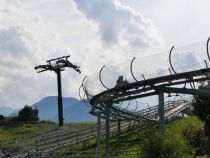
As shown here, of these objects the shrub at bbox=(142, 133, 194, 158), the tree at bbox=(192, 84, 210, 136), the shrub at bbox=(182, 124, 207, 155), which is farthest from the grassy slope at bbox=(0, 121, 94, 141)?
the shrub at bbox=(142, 133, 194, 158)

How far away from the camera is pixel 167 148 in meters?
21.3

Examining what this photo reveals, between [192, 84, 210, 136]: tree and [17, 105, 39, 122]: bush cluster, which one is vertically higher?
[17, 105, 39, 122]: bush cluster

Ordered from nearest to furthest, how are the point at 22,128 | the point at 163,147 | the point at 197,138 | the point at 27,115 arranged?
the point at 163,147 → the point at 197,138 → the point at 22,128 → the point at 27,115

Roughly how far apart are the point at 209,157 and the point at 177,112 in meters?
25.7

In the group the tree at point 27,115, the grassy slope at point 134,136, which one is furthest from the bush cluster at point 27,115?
the grassy slope at point 134,136

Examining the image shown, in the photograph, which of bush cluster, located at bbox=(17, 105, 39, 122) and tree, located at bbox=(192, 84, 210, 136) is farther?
bush cluster, located at bbox=(17, 105, 39, 122)

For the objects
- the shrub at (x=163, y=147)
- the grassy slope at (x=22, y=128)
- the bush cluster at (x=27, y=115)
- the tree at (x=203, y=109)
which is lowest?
the shrub at (x=163, y=147)

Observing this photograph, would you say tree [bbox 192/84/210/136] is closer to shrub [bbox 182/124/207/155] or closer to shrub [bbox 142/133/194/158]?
shrub [bbox 182/124/207/155]

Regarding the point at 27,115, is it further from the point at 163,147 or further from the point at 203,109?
the point at 163,147

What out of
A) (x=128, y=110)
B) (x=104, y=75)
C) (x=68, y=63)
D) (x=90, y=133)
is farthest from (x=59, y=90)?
(x=104, y=75)

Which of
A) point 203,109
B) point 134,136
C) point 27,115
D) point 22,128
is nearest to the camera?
point 203,109

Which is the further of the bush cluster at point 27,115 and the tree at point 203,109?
the bush cluster at point 27,115

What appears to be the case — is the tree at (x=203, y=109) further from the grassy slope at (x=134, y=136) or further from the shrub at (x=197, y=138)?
the grassy slope at (x=134, y=136)

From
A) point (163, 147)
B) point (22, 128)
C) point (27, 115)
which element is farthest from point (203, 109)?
point (27, 115)
